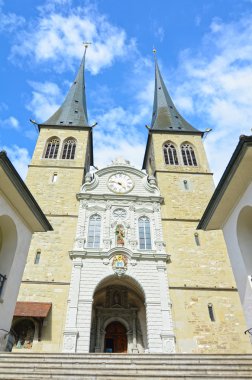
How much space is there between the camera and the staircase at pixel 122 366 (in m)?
4.86

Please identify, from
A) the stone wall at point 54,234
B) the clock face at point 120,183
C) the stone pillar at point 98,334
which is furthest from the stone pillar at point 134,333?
the clock face at point 120,183

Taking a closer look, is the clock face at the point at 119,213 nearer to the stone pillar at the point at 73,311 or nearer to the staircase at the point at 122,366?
the stone pillar at the point at 73,311

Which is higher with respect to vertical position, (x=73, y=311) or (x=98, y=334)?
(x=73, y=311)

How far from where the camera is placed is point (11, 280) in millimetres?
6961

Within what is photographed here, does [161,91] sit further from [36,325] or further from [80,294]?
[36,325]

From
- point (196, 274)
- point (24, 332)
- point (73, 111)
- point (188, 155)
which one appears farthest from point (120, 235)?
point (73, 111)

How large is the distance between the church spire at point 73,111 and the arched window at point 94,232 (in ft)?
27.3

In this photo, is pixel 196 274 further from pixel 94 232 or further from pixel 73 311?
pixel 73 311

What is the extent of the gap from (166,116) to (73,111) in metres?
7.53

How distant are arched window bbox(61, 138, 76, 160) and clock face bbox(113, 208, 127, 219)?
542 centimetres

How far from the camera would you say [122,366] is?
5.15 m

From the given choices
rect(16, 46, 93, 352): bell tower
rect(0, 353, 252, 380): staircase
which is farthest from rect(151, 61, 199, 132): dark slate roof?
rect(0, 353, 252, 380): staircase

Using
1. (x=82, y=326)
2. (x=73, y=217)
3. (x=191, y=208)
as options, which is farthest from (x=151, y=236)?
(x=82, y=326)

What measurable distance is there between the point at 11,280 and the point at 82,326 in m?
5.91
